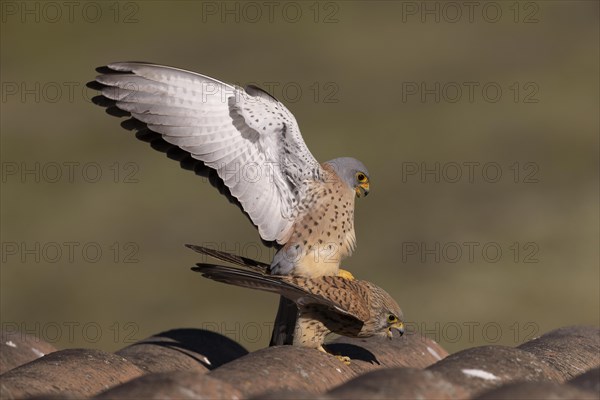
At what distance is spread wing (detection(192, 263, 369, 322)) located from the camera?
6.61 meters

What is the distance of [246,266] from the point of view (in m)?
7.23

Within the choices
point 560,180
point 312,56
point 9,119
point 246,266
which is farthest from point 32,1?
point 246,266

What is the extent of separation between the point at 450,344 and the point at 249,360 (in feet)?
51.4

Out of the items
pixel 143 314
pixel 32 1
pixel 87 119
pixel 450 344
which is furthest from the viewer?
pixel 32 1

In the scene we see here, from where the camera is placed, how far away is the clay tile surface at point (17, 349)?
6789 millimetres

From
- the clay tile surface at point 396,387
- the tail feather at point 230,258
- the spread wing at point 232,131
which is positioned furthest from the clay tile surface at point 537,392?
the spread wing at point 232,131

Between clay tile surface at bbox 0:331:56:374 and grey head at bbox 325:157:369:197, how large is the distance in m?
1.91

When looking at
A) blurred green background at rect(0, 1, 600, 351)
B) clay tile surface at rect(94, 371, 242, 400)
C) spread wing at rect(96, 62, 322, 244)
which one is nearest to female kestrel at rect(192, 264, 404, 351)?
spread wing at rect(96, 62, 322, 244)

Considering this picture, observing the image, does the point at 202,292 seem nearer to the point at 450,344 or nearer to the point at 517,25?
the point at 450,344

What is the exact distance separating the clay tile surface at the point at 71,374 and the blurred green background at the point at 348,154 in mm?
14884

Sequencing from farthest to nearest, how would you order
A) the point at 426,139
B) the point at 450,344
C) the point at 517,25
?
the point at 517,25
the point at 426,139
the point at 450,344
